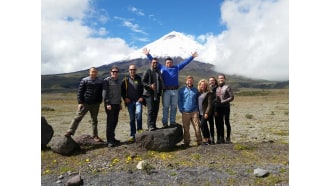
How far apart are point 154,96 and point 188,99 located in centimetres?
139

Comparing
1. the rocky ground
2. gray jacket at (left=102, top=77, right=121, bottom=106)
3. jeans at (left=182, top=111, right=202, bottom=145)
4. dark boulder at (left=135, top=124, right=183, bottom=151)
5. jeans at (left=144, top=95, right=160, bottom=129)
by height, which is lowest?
the rocky ground

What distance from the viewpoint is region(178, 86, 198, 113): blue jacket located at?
40.7 ft

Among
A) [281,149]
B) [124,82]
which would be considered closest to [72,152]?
[124,82]

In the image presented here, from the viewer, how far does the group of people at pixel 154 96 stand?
12.1 meters

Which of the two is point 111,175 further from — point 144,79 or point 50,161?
point 144,79

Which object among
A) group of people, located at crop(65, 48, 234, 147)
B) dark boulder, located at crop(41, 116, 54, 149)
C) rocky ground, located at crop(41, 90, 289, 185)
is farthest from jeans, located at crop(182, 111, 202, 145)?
dark boulder, located at crop(41, 116, 54, 149)

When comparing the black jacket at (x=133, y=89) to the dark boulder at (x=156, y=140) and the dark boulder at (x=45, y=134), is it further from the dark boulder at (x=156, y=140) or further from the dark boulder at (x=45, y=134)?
the dark boulder at (x=45, y=134)

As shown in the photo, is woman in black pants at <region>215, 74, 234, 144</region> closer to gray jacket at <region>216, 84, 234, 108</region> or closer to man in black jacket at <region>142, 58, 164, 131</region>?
gray jacket at <region>216, 84, 234, 108</region>

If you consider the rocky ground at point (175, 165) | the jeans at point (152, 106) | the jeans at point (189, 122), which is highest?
the jeans at point (152, 106)

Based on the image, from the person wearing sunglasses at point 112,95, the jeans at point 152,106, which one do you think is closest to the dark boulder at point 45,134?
the person wearing sunglasses at point 112,95

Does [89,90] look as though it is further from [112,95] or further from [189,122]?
[189,122]

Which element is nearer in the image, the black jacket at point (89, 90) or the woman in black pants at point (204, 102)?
the black jacket at point (89, 90)

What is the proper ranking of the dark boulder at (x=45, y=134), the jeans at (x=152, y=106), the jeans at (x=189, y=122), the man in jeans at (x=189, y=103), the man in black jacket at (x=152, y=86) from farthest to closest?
the dark boulder at (x=45, y=134) < the jeans at (x=189, y=122) < the man in jeans at (x=189, y=103) < the jeans at (x=152, y=106) < the man in black jacket at (x=152, y=86)
